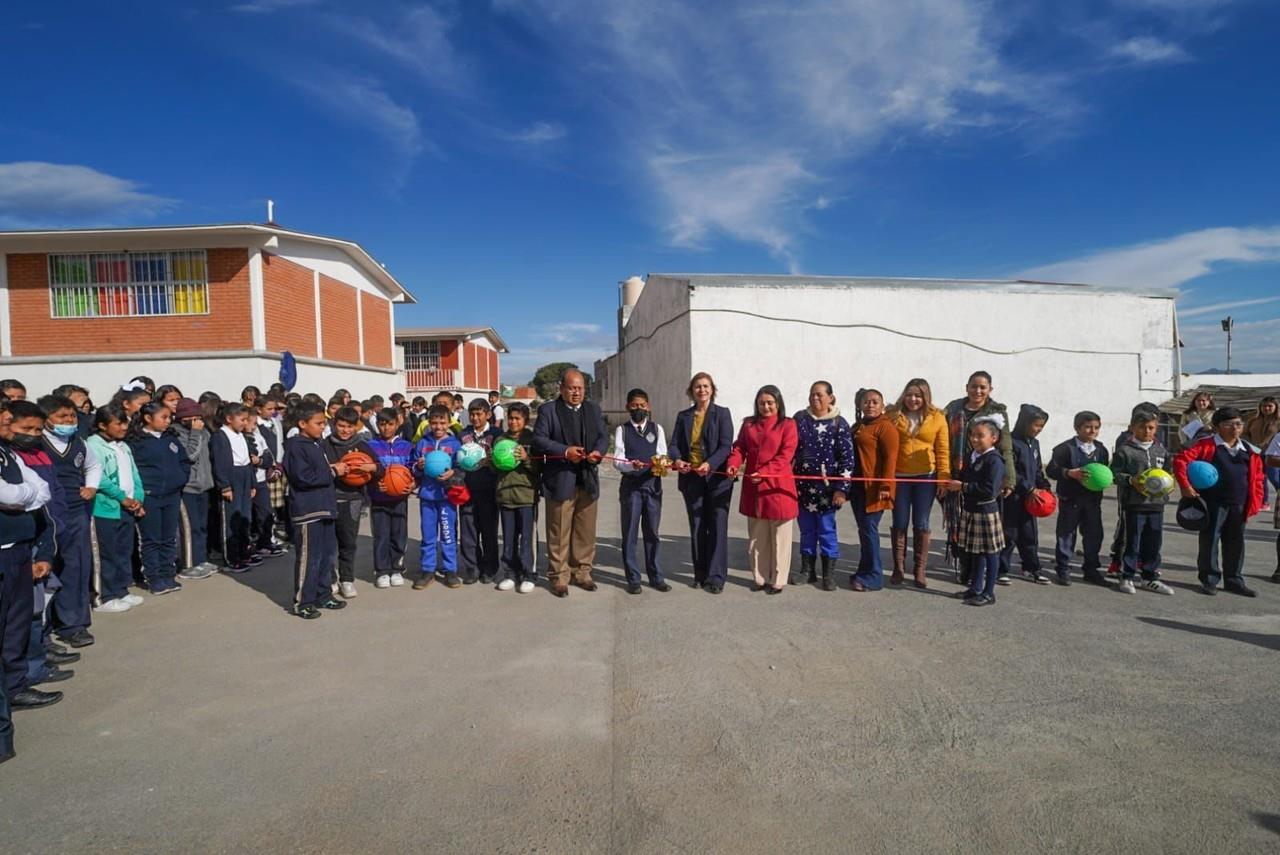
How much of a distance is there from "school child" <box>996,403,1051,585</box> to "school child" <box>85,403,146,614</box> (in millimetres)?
7805

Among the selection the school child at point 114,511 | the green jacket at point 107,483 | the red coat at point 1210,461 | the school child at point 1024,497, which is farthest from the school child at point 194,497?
the red coat at point 1210,461

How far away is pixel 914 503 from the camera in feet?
21.1

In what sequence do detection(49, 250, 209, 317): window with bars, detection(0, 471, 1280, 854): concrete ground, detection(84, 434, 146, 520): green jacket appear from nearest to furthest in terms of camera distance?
detection(0, 471, 1280, 854): concrete ground, detection(84, 434, 146, 520): green jacket, detection(49, 250, 209, 317): window with bars

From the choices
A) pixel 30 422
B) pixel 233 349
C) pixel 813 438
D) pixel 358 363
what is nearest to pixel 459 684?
pixel 30 422

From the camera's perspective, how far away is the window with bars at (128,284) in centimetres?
1823

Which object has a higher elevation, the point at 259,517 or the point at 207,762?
the point at 259,517

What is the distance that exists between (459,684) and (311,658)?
1.26m

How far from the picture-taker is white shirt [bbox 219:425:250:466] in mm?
7336

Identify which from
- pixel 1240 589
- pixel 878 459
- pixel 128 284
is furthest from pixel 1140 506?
pixel 128 284

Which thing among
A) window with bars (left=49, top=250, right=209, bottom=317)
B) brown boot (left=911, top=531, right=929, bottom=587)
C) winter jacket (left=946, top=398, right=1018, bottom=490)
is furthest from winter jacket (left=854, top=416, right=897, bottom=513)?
window with bars (left=49, top=250, right=209, bottom=317)

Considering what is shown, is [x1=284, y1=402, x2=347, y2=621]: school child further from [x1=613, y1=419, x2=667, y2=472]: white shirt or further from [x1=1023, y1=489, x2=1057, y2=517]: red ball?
[x1=1023, y1=489, x2=1057, y2=517]: red ball

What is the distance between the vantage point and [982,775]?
3.17 metres

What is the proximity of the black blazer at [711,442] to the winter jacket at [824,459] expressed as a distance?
707 millimetres

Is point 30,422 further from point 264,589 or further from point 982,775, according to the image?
point 982,775
